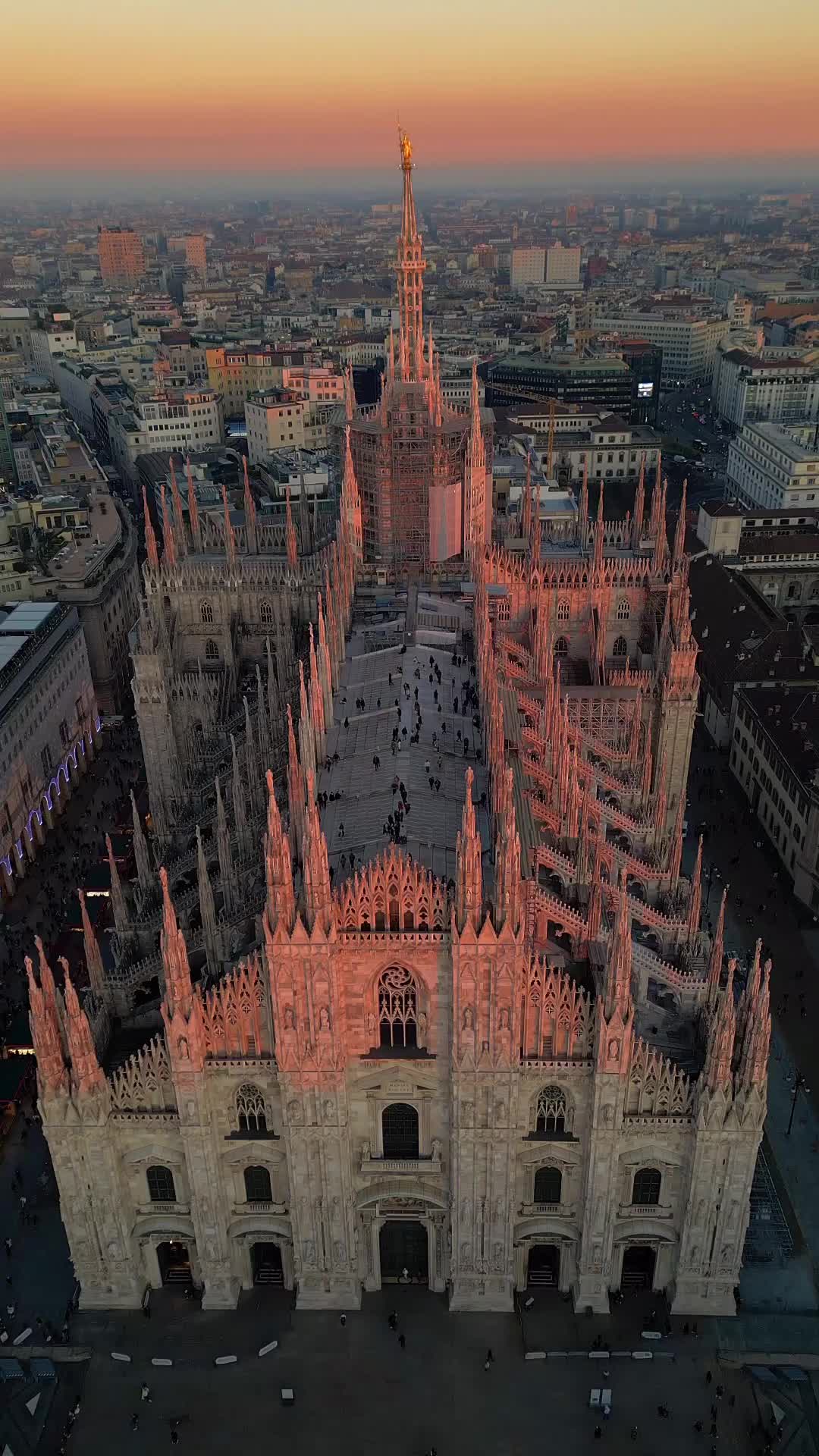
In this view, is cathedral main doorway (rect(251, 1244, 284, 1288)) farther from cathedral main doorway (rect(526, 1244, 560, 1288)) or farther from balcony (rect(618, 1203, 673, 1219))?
balcony (rect(618, 1203, 673, 1219))

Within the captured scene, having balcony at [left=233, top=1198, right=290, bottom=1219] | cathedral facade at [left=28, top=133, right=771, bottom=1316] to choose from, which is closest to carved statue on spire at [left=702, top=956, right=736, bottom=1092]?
cathedral facade at [left=28, top=133, right=771, bottom=1316]

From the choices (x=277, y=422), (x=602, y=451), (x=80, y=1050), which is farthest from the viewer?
(x=277, y=422)

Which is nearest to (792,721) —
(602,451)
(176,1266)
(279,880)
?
(279,880)

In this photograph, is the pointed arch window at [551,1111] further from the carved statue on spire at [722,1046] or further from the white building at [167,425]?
the white building at [167,425]

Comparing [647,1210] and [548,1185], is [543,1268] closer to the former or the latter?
[548,1185]

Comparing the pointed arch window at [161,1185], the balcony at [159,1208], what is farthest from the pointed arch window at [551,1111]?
the pointed arch window at [161,1185]

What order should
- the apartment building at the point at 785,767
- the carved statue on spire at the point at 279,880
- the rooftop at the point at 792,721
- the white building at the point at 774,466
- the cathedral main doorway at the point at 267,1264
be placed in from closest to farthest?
the carved statue on spire at the point at 279,880, the cathedral main doorway at the point at 267,1264, the apartment building at the point at 785,767, the rooftop at the point at 792,721, the white building at the point at 774,466
